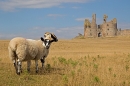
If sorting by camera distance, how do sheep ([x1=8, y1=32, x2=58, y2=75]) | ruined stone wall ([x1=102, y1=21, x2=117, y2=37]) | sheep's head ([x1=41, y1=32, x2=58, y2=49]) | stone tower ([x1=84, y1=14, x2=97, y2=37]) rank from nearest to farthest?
sheep ([x1=8, y1=32, x2=58, y2=75]) < sheep's head ([x1=41, y1=32, x2=58, y2=49]) < ruined stone wall ([x1=102, y1=21, x2=117, y2=37]) < stone tower ([x1=84, y1=14, x2=97, y2=37])

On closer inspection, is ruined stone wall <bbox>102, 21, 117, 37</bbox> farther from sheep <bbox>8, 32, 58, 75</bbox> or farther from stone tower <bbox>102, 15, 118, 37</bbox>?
sheep <bbox>8, 32, 58, 75</bbox>

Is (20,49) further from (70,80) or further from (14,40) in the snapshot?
(70,80)

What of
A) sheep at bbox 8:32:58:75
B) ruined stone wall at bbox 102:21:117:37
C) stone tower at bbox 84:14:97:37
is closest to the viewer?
sheep at bbox 8:32:58:75

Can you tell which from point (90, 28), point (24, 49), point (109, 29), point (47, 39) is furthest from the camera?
point (90, 28)

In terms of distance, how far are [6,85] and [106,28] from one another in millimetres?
90575

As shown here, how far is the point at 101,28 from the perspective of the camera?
10131 centimetres

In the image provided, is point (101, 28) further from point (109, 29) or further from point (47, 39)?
point (47, 39)

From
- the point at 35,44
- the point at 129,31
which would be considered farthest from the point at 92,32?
the point at 35,44

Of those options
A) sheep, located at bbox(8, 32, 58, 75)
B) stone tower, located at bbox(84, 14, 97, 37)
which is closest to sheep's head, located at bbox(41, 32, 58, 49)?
sheep, located at bbox(8, 32, 58, 75)

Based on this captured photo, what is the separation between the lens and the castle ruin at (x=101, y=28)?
3828 inches

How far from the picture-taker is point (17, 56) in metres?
11.5

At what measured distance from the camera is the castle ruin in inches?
3828

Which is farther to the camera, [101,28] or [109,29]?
[101,28]

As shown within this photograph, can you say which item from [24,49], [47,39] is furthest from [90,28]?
[24,49]
